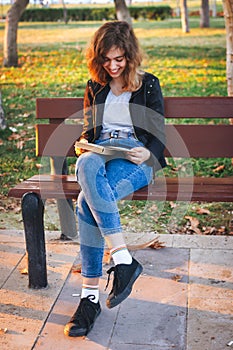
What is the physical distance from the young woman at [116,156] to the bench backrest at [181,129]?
0.35 metres

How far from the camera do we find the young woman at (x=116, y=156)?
137 inches

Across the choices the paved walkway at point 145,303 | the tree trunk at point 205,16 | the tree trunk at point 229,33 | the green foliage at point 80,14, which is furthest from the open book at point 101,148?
the green foliage at point 80,14

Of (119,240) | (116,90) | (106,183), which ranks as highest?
(116,90)

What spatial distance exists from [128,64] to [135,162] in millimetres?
539

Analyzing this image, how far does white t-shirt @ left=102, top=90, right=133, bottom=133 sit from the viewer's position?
402cm

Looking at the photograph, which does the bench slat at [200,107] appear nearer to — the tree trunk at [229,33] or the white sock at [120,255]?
the white sock at [120,255]

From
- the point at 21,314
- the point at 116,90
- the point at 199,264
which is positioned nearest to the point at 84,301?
the point at 21,314

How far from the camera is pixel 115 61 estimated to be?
3.86 meters

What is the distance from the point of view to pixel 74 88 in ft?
34.7

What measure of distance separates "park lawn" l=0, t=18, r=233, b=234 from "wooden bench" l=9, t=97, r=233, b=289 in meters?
0.53

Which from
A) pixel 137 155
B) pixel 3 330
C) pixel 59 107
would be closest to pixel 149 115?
pixel 137 155

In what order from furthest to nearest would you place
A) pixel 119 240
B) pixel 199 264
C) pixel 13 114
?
pixel 13 114 < pixel 199 264 < pixel 119 240

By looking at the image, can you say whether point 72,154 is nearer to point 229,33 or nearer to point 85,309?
point 85,309

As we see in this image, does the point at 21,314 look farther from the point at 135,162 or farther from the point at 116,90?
the point at 116,90
